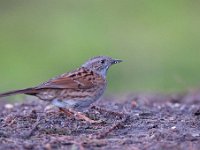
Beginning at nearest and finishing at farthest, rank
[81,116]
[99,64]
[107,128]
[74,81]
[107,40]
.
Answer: [107,128]
[81,116]
[74,81]
[99,64]
[107,40]

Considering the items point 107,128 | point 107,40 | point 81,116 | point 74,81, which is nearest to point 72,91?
point 74,81

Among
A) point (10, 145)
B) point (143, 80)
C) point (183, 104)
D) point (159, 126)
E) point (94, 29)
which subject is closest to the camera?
point (10, 145)

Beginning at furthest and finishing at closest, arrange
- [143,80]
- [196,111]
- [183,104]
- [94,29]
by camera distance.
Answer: [94,29] → [143,80] → [183,104] → [196,111]

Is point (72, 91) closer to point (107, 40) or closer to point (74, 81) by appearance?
point (74, 81)

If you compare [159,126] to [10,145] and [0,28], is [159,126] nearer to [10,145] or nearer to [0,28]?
[10,145]

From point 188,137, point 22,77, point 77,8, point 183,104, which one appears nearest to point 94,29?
point 77,8
